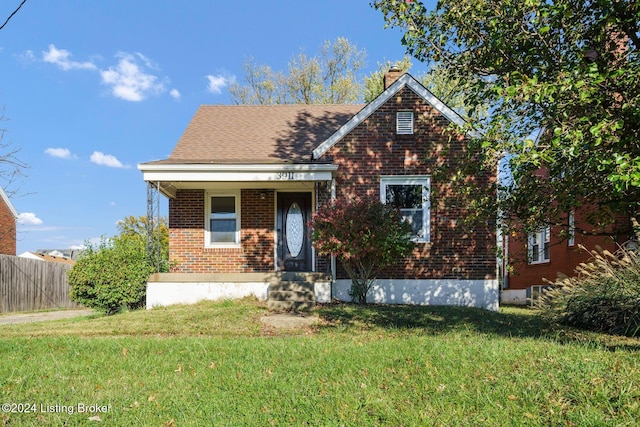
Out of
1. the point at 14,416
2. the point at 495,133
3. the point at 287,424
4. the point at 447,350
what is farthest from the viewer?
the point at 495,133

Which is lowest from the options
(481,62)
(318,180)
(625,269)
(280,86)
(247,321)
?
(247,321)

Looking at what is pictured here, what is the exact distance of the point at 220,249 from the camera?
522 inches

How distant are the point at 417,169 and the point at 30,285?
16717 mm

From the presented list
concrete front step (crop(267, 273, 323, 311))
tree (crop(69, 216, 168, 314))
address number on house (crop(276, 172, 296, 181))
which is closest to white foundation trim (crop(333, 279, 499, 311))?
concrete front step (crop(267, 273, 323, 311))

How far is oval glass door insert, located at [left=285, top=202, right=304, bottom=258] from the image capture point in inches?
528

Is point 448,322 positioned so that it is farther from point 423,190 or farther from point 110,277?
point 110,277

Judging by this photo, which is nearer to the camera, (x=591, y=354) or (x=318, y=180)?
(x=591, y=354)

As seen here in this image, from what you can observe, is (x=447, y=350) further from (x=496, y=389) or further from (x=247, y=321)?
(x=247, y=321)

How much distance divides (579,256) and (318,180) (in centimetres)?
923

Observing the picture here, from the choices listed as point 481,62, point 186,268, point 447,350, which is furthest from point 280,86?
point 447,350

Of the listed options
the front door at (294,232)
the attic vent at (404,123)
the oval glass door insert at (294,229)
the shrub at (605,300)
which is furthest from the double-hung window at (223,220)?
the shrub at (605,300)

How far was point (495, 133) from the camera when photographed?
22.4 feet

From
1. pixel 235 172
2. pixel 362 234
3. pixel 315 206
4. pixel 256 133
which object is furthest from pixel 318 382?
pixel 256 133

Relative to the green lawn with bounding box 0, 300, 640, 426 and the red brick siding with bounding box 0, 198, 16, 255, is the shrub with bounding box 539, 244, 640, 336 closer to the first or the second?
the green lawn with bounding box 0, 300, 640, 426
